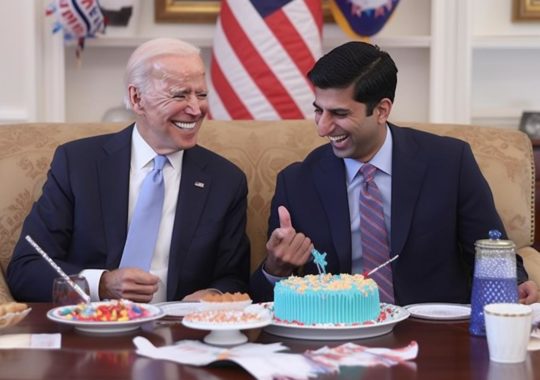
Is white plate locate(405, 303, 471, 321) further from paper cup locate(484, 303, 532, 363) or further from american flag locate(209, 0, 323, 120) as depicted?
american flag locate(209, 0, 323, 120)

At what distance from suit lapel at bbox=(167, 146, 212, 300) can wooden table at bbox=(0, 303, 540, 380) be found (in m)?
0.75

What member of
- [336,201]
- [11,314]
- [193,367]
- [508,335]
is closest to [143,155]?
[336,201]

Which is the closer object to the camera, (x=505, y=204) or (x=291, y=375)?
(x=291, y=375)

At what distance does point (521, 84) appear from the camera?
4883 mm

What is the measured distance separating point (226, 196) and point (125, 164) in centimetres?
32

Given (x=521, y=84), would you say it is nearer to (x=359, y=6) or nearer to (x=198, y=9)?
(x=359, y=6)

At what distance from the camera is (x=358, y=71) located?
9.32 ft

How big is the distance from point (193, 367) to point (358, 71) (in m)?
1.31

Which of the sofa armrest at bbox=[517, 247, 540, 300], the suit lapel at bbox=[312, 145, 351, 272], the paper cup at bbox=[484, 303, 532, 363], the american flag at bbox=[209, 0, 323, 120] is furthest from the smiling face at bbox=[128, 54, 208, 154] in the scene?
the paper cup at bbox=[484, 303, 532, 363]

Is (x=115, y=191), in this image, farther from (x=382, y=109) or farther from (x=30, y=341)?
(x=30, y=341)

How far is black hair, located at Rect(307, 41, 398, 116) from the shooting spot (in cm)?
281

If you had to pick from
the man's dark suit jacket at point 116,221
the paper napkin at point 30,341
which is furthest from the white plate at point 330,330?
the man's dark suit jacket at point 116,221

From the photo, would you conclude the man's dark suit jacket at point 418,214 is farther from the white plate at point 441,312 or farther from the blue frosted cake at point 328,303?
the blue frosted cake at point 328,303

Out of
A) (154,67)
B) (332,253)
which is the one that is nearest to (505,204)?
(332,253)
